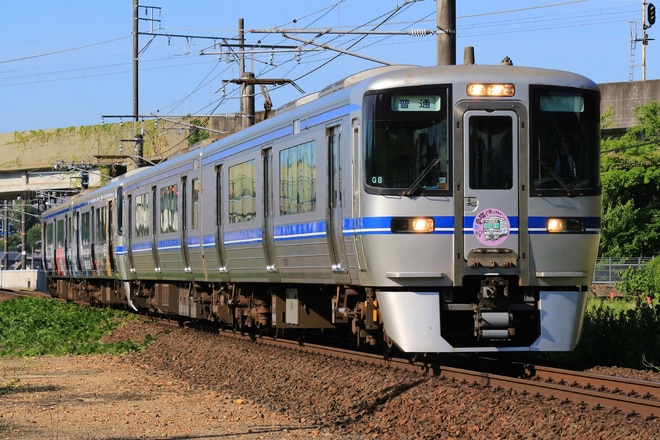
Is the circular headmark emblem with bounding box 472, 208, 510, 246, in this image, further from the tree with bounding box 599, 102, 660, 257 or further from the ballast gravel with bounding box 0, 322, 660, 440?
the tree with bounding box 599, 102, 660, 257

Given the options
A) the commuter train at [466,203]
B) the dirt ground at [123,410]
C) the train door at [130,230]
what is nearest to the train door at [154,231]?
the train door at [130,230]

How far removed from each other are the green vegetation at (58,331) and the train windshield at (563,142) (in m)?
9.30

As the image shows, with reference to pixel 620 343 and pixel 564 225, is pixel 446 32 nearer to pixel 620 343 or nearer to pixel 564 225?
pixel 620 343

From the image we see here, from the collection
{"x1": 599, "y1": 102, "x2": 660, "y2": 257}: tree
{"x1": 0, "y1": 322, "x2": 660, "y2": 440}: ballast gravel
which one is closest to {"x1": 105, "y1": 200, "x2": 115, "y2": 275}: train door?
{"x1": 0, "y1": 322, "x2": 660, "y2": 440}: ballast gravel

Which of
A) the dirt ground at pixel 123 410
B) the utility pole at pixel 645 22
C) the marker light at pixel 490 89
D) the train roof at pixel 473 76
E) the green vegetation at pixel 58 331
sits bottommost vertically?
the green vegetation at pixel 58 331

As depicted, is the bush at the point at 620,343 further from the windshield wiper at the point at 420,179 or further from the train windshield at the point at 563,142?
the windshield wiper at the point at 420,179

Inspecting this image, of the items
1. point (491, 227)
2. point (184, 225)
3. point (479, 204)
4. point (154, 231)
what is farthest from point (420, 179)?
point (154, 231)

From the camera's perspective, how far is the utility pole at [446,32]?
58.3ft

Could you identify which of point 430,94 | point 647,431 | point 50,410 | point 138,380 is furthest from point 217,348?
point 647,431

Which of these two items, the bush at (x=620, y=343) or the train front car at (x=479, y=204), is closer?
the train front car at (x=479, y=204)

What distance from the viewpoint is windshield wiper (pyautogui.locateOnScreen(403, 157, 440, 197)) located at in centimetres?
1165

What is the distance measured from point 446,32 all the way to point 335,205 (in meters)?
5.90

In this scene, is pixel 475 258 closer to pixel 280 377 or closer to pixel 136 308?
pixel 280 377

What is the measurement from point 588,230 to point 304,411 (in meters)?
3.49
